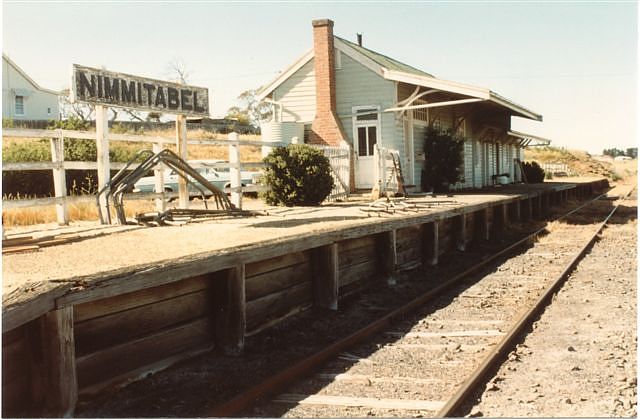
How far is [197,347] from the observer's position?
5555mm

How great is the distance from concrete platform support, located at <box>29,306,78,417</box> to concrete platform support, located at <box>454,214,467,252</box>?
391 inches

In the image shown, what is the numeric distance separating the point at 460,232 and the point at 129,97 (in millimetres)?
7212

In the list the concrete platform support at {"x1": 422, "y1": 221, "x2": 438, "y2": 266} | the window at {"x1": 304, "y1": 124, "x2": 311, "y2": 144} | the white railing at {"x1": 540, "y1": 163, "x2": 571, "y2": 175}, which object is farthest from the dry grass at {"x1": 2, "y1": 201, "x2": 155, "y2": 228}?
the white railing at {"x1": 540, "y1": 163, "x2": 571, "y2": 175}

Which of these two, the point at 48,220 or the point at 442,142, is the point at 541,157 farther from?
the point at 48,220

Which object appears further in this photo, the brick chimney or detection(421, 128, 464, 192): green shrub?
detection(421, 128, 464, 192): green shrub

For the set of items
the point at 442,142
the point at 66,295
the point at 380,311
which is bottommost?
the point at 380,311

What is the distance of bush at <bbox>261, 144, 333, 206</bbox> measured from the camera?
13.1 metres

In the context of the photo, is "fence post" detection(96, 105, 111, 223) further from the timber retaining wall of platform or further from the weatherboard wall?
the weatherboard wall

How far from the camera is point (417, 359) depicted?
5508 millimetres

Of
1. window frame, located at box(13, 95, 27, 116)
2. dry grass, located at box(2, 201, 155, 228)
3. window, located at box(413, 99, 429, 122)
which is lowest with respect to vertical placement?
dry grass, located at box(2, 201, 155, 228)

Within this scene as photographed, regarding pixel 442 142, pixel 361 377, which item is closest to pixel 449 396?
pixel 361 377

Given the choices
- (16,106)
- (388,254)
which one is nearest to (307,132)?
(388,254)

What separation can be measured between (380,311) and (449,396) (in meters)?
3.05

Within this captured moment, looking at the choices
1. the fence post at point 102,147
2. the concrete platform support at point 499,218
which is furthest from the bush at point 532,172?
the fence post at point 102,147
